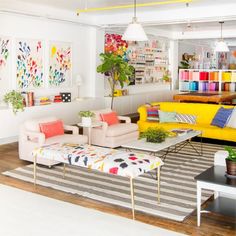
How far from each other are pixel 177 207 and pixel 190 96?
19.3 ft

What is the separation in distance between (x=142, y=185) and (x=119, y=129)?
85.5 inches

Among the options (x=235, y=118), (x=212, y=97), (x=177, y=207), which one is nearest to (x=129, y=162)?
(x=177, y=207)

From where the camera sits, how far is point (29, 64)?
8438mm

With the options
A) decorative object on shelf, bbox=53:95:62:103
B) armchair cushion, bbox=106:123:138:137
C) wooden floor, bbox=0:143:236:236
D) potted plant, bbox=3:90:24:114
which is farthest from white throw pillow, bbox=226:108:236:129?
potted plant, bbox=3:90:24:114

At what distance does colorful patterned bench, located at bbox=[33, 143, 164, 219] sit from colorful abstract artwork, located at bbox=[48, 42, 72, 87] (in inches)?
173

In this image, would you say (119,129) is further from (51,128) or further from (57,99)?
(57,99)

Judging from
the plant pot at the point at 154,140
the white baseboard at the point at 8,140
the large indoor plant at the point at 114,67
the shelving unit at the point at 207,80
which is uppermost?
the large indoor plant at the point at 114,67

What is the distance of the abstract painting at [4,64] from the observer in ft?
25.5

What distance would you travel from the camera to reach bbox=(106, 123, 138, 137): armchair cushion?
7.08 m

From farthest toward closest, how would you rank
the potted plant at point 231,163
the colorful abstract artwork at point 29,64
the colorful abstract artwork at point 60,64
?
the colorful abstract artwork at point 60,64
the colorful abstract artwork at point 29,64
the potted plant at point 231,163

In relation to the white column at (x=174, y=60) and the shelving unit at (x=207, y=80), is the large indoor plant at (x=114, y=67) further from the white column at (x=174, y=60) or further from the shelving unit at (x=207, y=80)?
the white column at (x=174, y=60)

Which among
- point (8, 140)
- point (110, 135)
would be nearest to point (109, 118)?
point (110, 135)

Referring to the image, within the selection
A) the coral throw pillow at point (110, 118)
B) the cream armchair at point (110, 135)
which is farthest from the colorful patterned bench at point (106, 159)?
the coral throw pillow at point (110, 118)

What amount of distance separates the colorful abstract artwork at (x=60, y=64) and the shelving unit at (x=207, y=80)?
4.23 m
